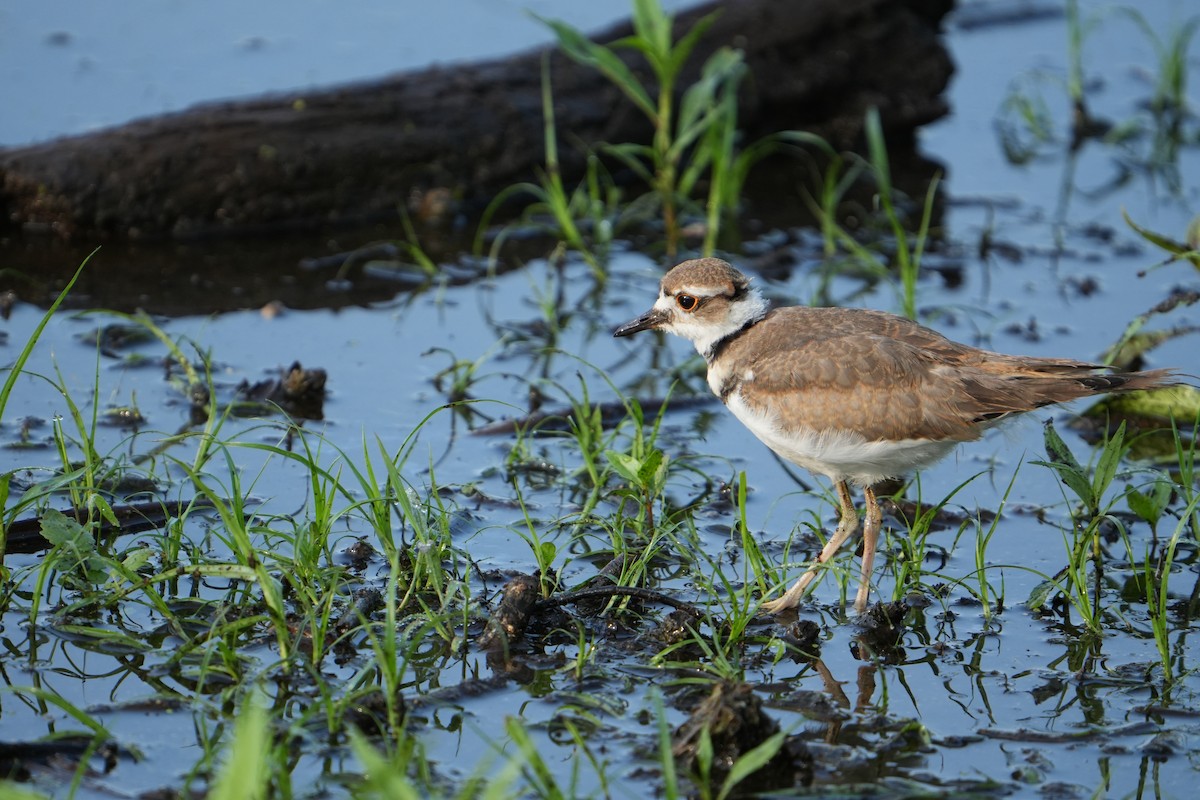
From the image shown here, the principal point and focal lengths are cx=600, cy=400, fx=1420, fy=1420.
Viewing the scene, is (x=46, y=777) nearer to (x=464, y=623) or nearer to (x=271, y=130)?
(x=464, y=623)

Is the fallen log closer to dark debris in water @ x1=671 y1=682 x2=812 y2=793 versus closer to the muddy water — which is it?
the muddy water

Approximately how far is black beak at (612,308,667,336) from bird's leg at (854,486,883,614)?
1081 millimetres

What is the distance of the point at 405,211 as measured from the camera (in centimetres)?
859

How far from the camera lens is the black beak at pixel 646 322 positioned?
574cm

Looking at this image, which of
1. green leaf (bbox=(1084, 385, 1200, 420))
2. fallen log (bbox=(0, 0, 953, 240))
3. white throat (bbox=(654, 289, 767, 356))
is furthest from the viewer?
fallen log (bbox=(0, 0, 953, 240))

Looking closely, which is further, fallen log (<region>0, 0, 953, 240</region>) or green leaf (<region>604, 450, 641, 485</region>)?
fallen log (<region>0, 0, 953, 240</region>)

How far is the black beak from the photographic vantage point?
574 cm

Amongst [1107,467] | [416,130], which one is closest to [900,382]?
[1107,467]

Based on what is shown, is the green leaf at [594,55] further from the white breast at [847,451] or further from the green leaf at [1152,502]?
the green leaf at [1152,502]

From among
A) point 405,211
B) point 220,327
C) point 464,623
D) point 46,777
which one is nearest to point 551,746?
point 464,623

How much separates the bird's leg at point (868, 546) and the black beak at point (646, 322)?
1.08m

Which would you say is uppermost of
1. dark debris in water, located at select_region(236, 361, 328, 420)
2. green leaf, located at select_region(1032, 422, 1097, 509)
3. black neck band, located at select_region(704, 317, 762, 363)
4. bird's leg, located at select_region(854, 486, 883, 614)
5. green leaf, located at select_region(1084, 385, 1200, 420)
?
black neck band, located at select_region(704, 317, 762, 363)

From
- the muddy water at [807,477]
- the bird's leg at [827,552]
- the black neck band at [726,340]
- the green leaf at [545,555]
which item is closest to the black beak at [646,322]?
the black neck band at [726,340]

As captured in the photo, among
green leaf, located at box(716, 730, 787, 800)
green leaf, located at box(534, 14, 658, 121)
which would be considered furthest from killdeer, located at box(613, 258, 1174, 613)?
green leaf, located at box(534, 14, 658, 121)
